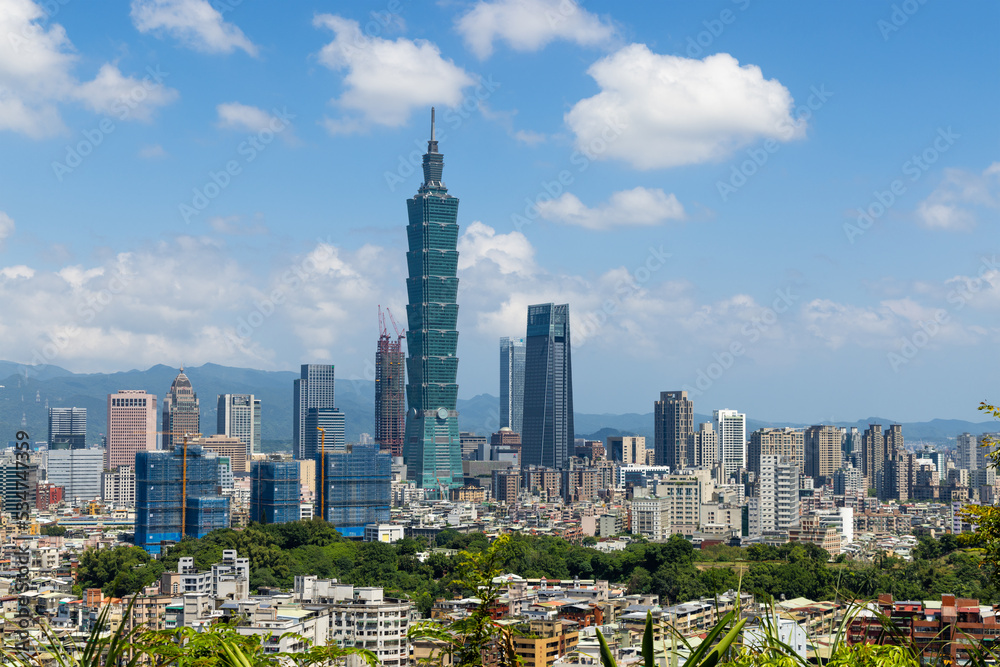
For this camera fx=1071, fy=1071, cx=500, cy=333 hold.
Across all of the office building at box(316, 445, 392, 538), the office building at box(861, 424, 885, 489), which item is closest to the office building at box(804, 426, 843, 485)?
the office building at box(861, 424, 885, 489)

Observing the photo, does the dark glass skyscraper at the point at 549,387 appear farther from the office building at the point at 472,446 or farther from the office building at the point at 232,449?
the office building at the point at 232,449

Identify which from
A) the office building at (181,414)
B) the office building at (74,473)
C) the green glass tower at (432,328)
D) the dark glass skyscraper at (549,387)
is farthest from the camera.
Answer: the dark glass skyscraper at (549,387)

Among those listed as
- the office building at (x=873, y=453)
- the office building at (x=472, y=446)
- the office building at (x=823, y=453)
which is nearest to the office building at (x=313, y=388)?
the office building at (x=472, y=446)

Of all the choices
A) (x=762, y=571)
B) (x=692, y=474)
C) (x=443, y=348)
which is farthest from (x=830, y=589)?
(x=443, y=348)

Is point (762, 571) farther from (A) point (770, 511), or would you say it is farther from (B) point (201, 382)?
(B) point (201, 382)

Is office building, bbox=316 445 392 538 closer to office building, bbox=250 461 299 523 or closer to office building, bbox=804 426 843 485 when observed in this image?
office building, bbox=250 461 299 523

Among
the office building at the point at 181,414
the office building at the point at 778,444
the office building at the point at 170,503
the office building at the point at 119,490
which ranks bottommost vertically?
the office building at the point at 119,490
